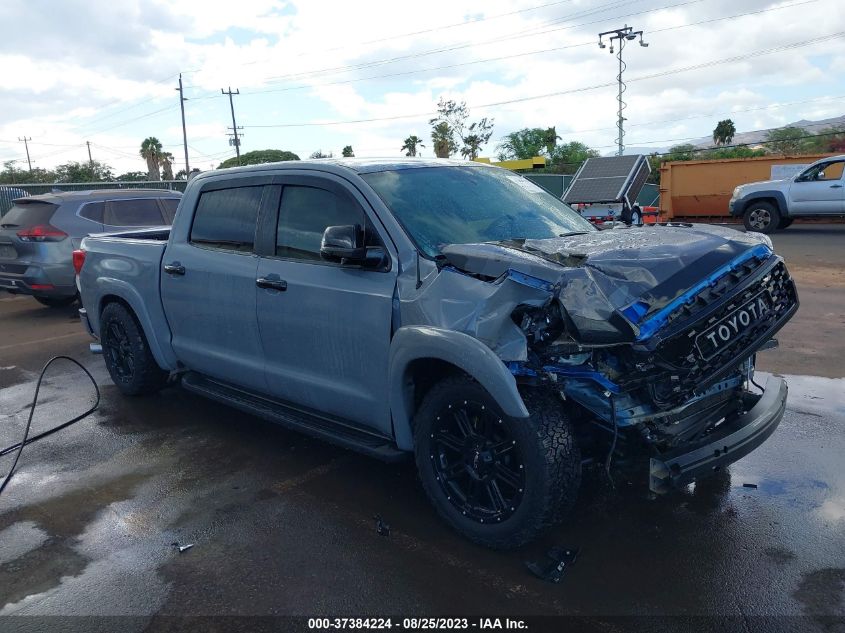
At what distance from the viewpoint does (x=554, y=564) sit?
3.21 metres

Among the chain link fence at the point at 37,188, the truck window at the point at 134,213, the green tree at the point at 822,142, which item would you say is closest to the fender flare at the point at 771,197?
the chain link fence at the point at 37,188

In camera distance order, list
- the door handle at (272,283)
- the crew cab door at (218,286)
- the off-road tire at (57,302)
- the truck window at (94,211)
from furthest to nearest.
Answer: the off-road tire at (57,302) < the truck window at (94,211) < the crew cab door at (218,286) < the door handle at (272,283)

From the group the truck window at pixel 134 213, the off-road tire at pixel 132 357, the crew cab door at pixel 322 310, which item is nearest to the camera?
the crew cab door at pixel 322 310

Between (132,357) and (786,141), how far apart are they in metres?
48.8

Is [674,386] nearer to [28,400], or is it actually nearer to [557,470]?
[557,470]

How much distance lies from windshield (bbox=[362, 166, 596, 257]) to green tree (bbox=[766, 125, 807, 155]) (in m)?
47.6

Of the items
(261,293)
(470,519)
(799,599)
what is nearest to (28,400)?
(261,293)

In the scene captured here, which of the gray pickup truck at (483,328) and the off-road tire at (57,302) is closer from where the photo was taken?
the gray pickup truck at (483,328)

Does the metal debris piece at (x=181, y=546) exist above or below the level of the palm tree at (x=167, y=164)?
below

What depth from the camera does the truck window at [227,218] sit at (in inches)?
180

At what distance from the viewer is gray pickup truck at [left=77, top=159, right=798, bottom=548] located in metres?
3.03

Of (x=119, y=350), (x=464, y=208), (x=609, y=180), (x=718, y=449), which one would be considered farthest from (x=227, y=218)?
(x=609, y=180)

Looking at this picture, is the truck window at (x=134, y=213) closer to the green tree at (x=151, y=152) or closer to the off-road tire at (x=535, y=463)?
the off-road tire at (x=535, y=463)

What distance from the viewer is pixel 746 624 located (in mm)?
2783
